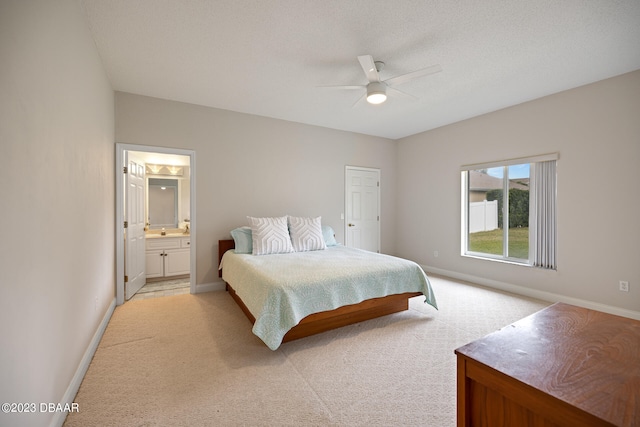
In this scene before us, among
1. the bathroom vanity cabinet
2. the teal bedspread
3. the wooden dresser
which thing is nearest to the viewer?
the wooden dresser

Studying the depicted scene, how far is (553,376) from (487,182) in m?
4.26

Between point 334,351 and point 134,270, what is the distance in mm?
3149

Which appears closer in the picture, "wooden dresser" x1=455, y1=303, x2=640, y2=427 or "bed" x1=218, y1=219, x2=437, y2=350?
"wooden dresser" x1=455, y1=303, x2=640, y2=427

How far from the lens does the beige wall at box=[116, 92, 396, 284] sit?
3.66 m

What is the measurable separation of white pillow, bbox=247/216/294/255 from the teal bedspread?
0.17m

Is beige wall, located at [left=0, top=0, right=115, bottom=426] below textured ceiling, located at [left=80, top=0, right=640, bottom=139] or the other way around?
below

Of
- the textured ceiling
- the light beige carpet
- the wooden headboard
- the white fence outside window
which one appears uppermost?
the textured ceiling

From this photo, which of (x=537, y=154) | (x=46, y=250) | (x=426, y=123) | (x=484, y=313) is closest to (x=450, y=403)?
(x=484, y=313)

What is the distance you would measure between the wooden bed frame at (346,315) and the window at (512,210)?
6.89 ft

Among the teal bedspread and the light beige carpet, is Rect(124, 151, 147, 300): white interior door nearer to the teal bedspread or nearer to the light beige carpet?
the light beige carpet

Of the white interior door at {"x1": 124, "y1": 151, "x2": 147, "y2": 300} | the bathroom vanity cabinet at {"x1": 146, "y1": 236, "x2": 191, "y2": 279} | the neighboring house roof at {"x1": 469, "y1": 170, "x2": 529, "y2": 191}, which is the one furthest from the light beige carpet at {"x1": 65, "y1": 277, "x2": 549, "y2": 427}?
the neighboring house roof at {"x1": 469, "y1": 170, "x2": 529, "y2": 191}

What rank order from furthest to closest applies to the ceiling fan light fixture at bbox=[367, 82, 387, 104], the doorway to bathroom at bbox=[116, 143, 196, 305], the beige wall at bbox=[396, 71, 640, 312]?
the doorway to bathroom at bbox=[116, 143, 196, 305], the beige wall at bbox=[396, 71, 640, 312], the ceiling fan light fixture at bbox=[367, 82, 387, 104]

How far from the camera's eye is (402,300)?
312 cm

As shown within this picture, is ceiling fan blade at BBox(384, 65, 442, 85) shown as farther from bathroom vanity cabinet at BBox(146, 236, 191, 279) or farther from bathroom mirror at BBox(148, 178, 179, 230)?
bathroom mirror at BBox(148, 178, 179, 230)
